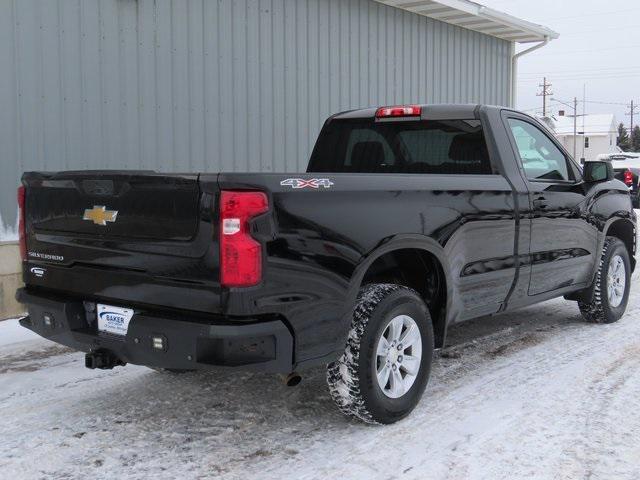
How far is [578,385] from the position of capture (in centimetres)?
437

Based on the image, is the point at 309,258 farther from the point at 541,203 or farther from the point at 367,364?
the point at 541,203

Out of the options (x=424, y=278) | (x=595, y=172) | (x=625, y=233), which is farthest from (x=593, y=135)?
(x=424, y=278)

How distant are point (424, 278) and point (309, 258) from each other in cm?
124

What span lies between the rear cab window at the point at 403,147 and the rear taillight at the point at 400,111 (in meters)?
0.05

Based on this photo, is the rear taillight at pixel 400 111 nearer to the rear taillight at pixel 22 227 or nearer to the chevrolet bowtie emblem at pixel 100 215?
the chevrolet bowtie emblem at pixel 100 215

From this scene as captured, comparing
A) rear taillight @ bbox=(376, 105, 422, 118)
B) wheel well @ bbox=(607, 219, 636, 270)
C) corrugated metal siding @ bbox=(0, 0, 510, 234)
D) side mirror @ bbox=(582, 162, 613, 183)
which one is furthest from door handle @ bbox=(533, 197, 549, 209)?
corrugated metal siding @ bbox=(0, 0, 510, 234)

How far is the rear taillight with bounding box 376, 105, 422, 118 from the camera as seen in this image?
4.89 metres

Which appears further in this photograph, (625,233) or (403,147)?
(625,233)

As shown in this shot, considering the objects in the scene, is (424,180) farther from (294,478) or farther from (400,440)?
(294,478)

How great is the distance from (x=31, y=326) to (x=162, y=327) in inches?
44.4

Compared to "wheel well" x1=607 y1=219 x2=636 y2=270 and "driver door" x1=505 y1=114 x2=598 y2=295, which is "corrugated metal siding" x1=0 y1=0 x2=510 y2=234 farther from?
"wheel well" x1=607 y1=219 x2=636 y2=270

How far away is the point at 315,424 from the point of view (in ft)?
12.3

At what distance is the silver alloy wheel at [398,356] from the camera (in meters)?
3.67

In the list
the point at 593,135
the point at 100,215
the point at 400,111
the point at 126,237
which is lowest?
the point at 126,237
